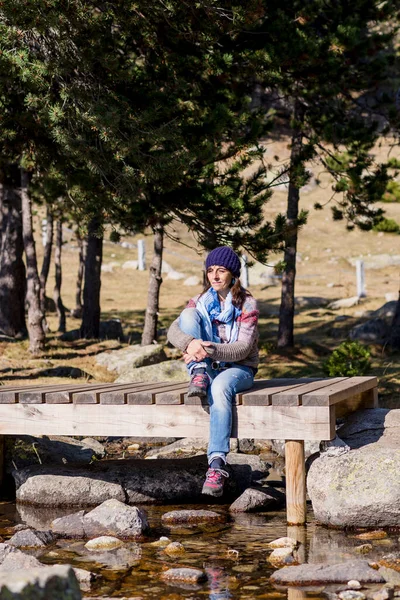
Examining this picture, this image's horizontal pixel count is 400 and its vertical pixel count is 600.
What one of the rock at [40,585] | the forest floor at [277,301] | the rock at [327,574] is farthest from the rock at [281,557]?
the forest floor at [277,301]

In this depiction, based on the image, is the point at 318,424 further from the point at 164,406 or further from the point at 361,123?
the point at 361,123

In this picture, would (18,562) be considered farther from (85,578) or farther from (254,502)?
(254,502)

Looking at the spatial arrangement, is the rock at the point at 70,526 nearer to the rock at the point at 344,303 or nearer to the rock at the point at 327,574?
the rock at the point at 327,574

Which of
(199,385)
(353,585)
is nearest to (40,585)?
(353,585)

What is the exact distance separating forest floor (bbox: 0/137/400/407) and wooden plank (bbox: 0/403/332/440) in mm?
5303

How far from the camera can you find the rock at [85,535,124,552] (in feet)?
19.3

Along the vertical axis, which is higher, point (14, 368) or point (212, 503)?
point (14, 368)

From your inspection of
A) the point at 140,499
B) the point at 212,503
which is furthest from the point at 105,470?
the point at 212,503

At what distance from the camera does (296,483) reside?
6508 millimetres

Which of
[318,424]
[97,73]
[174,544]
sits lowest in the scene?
[174,544]

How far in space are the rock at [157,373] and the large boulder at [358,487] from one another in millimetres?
6534

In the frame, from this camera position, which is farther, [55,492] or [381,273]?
[381,273]

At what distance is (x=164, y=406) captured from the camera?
6750 mm

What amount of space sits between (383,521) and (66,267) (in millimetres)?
29957
